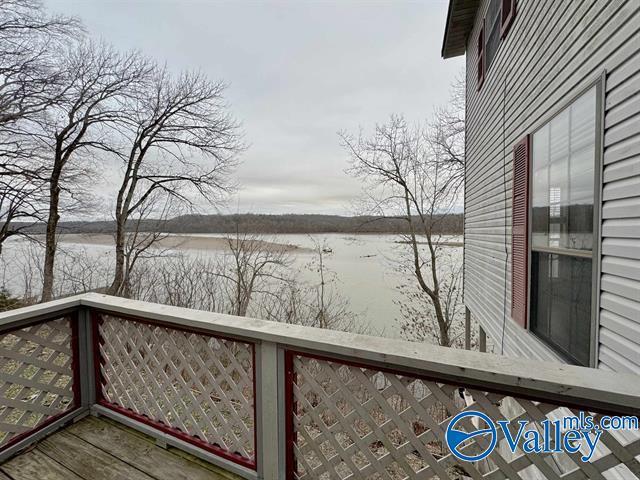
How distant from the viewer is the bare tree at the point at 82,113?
30.6 ft

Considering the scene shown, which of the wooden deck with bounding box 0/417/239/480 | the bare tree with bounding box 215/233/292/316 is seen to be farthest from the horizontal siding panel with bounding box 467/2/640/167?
the bare tree with bounding box 215/233/292/316

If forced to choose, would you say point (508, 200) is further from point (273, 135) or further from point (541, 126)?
point (273, 135)

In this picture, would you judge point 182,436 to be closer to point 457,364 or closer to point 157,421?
point 157,421

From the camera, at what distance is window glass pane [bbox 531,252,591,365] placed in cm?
230

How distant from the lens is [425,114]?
1171 cm

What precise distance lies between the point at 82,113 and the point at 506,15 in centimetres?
1118

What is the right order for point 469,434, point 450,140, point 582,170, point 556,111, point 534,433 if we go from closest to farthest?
point 534,433 → point 469,434 → point 582,170 → point 556,111 → point 450,140

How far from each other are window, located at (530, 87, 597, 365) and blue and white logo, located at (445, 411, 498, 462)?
5.10 feet

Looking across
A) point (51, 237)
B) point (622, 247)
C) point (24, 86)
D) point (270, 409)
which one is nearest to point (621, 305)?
point (622, 247)

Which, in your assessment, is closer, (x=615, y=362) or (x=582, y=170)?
(x=615, y=362)

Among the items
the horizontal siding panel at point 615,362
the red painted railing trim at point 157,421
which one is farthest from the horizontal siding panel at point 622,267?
the red painted railing trim at point 157,421

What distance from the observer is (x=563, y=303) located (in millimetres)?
2641

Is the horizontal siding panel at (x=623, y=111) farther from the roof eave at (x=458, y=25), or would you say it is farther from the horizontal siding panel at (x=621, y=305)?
the roof eave at (x=458, y=25)

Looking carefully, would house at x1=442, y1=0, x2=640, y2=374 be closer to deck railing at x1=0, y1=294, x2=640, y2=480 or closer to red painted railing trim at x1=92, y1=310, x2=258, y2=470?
deck railing at x1=0, y1=294, x2=640, y2=480
